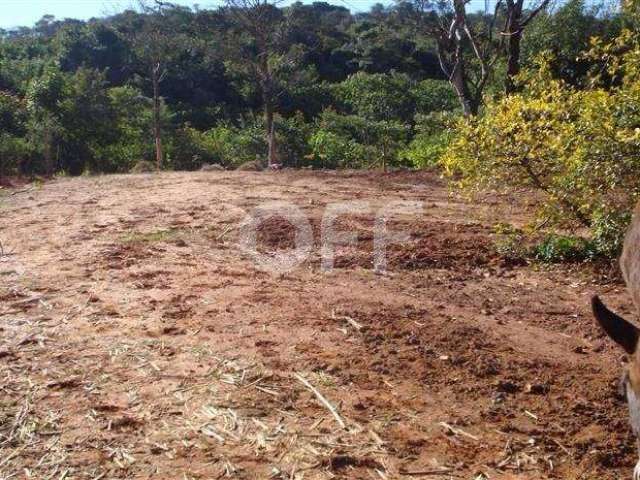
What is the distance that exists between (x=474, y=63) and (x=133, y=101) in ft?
36.8

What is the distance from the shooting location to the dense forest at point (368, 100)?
5402 mm

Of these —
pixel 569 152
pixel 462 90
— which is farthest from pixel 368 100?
pixel 569 152

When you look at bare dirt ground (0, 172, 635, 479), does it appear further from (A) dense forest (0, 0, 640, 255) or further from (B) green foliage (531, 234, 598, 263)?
(A) dense forest (0, 0, 640, 255)

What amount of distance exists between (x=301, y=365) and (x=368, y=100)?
18.6 metres

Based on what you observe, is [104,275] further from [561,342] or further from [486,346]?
[561,342]

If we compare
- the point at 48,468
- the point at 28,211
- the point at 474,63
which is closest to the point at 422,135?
the point at 474,63

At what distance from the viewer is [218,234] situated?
24.6 ft

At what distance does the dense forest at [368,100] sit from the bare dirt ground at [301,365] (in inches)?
43.7

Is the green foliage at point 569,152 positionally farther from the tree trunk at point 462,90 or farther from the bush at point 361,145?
the bush at point 361,145

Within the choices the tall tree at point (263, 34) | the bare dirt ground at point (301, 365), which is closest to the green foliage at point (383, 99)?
the tall tree at point (263, 34)

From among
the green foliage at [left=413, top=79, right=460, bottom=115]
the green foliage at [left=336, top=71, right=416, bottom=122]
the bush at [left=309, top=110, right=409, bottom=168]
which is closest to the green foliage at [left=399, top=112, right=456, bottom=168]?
the bush at [left=309, top=110, right=409, bottom=168]

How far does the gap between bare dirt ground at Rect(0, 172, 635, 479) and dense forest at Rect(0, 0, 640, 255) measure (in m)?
1.11

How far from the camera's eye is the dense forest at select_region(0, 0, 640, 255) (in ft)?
17.7

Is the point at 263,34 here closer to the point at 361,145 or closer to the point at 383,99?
the point at 361,145
